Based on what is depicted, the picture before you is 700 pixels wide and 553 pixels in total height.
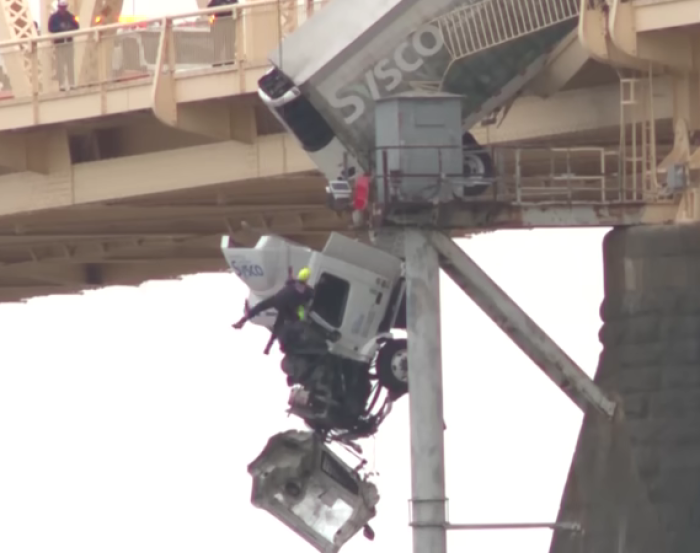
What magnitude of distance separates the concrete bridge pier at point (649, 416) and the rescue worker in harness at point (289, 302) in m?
4.78

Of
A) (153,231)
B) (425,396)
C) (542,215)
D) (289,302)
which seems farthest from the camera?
(153,231)

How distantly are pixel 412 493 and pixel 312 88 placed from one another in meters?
6.12

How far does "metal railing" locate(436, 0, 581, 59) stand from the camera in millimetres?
46562

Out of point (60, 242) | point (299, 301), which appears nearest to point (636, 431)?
point (299, 301)

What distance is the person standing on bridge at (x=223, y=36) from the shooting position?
5256 centimetres

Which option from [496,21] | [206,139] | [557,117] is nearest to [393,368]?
[557,117]

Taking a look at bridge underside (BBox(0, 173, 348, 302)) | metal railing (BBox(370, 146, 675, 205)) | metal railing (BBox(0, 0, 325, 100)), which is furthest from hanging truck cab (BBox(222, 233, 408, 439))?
bridge underside (BBox(0, 173, 348, 302))

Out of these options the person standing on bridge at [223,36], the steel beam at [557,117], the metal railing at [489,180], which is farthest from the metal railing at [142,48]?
the metal railing at [489,180]

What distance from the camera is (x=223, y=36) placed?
52.9 m

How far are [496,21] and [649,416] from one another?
20.8 ft

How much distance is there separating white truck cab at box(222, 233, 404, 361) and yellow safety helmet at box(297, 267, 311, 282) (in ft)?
0.26

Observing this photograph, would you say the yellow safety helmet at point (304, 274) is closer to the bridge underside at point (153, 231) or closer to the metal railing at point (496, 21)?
the metal railing at point (496, 21)

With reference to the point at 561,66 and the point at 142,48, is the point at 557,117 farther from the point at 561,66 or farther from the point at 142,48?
the point at 142,48

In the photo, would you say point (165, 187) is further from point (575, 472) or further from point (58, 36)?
point (575, 472)
